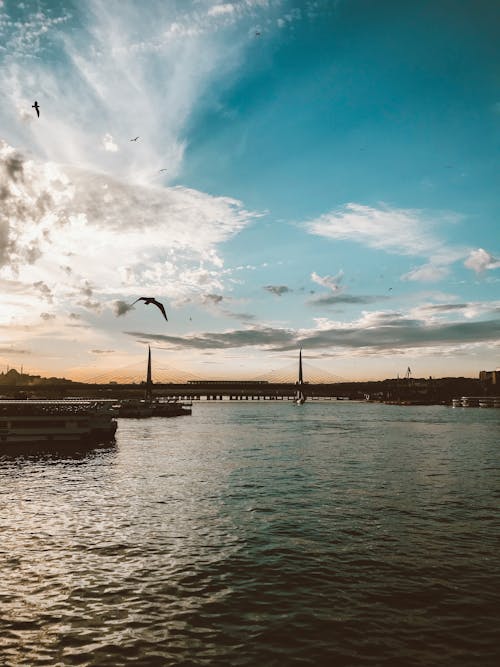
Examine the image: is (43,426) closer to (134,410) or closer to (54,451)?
(54,451)

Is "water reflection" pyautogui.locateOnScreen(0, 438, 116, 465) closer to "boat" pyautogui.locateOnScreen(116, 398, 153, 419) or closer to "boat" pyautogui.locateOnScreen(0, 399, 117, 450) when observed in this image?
"boat" pyautogui.locateOnScreen(0, 399, 117, 450)

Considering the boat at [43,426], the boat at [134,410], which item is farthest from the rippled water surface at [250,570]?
the boat at [134,410]

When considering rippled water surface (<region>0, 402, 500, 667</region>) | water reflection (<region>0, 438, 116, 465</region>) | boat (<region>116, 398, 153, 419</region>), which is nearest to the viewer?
rippled water surface (<region>0, 402, 500, 667</region>)

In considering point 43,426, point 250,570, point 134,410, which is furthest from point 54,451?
point 134,410

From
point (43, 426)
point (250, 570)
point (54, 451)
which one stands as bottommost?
point (54, 451)

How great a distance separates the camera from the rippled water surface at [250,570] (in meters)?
14.8

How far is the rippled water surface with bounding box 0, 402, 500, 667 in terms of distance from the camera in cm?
1477

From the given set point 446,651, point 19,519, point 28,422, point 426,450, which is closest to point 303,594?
point 446,651

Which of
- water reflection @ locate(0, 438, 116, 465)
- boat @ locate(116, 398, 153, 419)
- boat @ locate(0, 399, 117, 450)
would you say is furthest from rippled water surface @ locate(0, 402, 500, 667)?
boat @ locate(116, 398, 153, 419)

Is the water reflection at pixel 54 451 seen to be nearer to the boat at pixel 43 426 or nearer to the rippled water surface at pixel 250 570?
the boat at pixel 43 426

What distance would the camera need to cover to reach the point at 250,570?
21.0 meters

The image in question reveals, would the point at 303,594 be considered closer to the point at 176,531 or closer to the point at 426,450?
the point at 176,531

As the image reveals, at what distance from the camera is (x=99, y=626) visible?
15.9 m

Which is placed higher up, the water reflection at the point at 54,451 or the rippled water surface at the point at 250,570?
the rippled water surface at the point at 250,570
